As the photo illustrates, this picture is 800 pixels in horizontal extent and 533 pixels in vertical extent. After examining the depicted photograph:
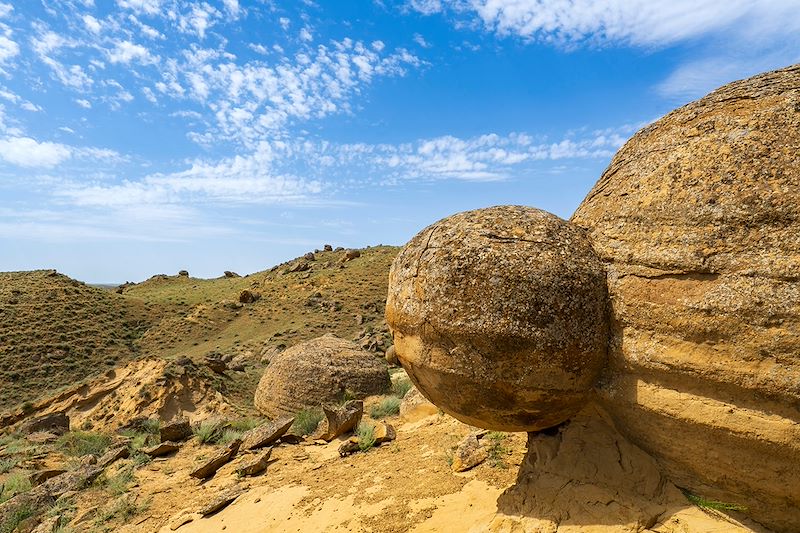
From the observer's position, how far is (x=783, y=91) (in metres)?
4.61

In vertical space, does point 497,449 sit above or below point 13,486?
above

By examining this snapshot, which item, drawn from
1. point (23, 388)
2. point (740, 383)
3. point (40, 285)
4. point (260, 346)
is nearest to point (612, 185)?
point (740, 383)

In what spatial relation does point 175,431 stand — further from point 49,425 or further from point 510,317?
point 510,317

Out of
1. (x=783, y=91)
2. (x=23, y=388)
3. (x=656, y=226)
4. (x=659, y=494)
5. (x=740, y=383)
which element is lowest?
(x=23, y=388)

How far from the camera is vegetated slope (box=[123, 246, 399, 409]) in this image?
29641 mm

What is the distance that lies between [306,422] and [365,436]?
7.14 feet

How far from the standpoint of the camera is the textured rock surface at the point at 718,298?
4.06 metres

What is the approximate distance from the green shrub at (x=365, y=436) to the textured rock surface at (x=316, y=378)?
12.4 ft

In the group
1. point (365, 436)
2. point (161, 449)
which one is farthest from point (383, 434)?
point (161, 449)

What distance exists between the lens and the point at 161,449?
1110cm

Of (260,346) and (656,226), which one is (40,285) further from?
(656,226)

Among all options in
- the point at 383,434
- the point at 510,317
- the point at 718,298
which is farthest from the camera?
the point at 383,434

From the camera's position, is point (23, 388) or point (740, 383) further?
point (23, 388)

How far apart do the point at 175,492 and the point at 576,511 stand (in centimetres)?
716
